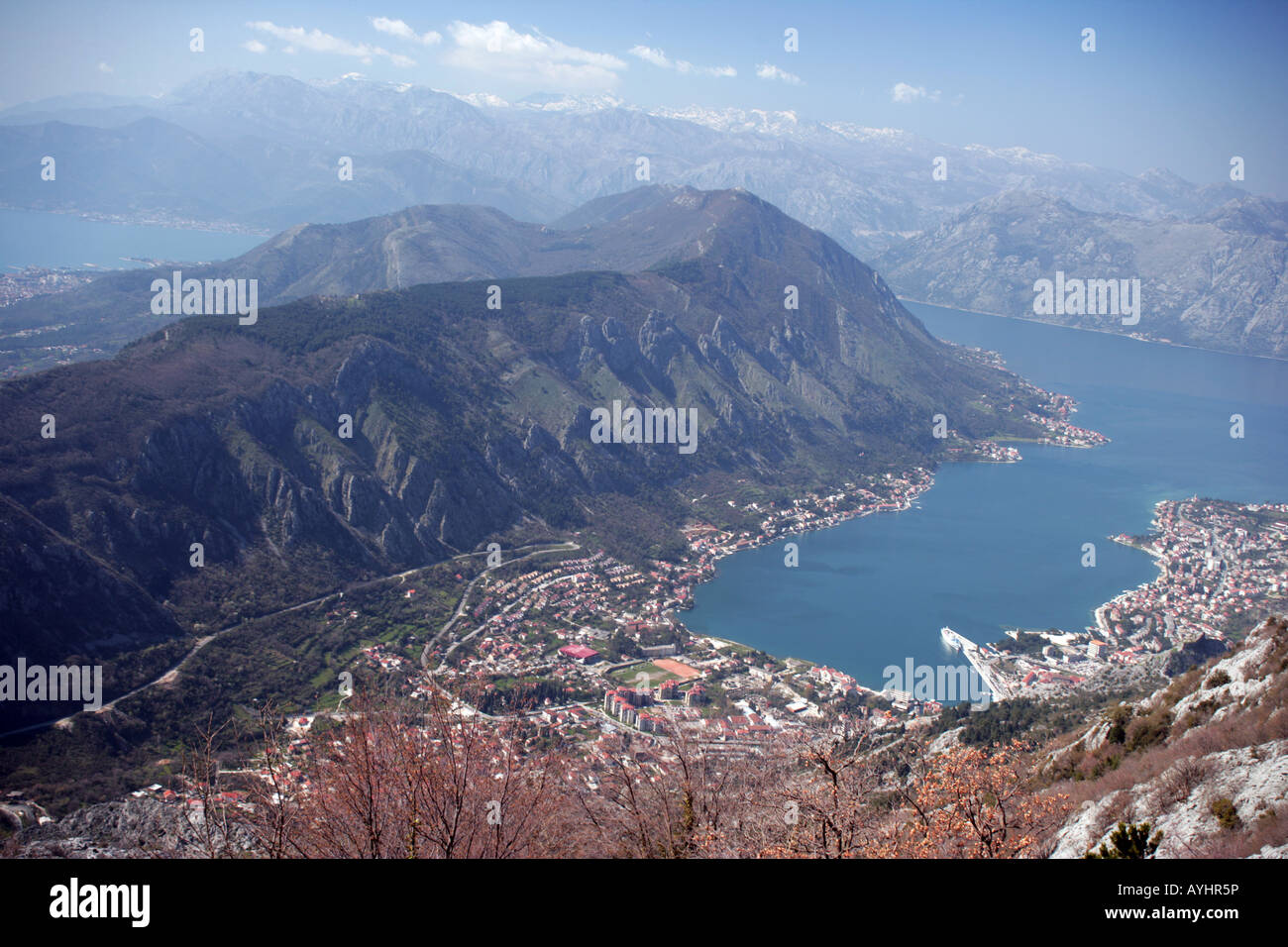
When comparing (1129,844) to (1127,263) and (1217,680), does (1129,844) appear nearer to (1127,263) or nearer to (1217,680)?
(1217,680)

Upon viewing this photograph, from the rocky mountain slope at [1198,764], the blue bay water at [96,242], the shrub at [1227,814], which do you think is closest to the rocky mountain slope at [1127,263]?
the blue bay water at [96,242]

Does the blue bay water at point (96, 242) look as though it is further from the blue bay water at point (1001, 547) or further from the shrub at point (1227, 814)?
the shrub at point (1227, 814)

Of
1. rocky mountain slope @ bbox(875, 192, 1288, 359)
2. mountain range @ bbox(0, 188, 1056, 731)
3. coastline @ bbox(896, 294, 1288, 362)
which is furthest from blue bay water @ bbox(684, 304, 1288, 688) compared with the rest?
rocky mountain slope @ bbox(875, 192, 1288, 359)

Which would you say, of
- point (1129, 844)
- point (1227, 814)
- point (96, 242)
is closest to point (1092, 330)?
point (1227, 814)

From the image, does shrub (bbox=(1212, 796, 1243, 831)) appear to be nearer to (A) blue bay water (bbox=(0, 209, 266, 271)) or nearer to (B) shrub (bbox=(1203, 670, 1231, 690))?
(B) shrub (bbox=(1203, 670, 1231, 690))

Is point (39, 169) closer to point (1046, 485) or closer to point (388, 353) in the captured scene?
point (388, 353)
